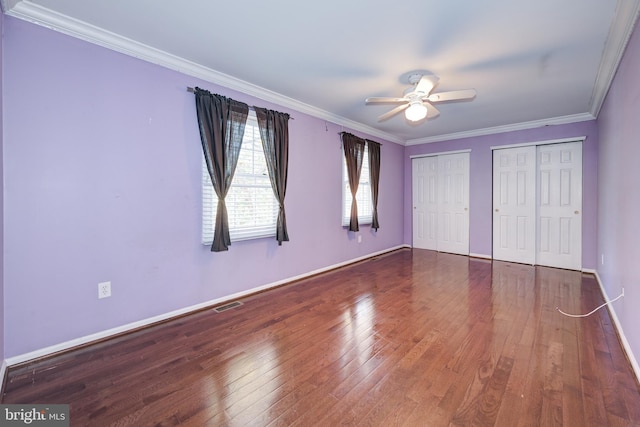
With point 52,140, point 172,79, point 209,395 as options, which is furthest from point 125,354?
point 172,79

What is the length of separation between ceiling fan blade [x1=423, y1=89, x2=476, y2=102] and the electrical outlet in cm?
344

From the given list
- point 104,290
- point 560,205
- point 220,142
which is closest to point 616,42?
point 560,205

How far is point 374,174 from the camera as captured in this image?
5422 millimetres

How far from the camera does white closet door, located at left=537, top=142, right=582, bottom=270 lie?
454 cm

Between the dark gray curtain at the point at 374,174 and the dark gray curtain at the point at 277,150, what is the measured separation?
214 cm

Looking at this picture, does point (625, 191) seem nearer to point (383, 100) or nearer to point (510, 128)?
point (383, 100)

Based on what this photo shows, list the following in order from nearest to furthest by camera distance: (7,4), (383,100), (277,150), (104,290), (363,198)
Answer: (7,4) → (104,290) → (383,100) → (277,150) → (363,198)

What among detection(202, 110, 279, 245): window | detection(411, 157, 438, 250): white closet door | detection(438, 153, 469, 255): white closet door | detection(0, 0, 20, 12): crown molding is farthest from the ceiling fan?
detection(411, 157, 438, 250): white closet door

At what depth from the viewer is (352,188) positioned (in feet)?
15.8

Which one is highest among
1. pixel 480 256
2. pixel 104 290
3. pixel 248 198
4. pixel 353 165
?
pixel 353 165

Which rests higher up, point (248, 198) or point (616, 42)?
point (616, 42)

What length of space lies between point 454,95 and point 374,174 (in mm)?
2687

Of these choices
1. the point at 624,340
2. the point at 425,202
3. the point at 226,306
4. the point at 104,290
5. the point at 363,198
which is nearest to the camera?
the point at 624,340

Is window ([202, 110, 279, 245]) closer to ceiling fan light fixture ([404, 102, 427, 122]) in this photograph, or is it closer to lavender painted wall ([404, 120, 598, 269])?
ceiling fan light fixture ([404, 102, 427, 122])
